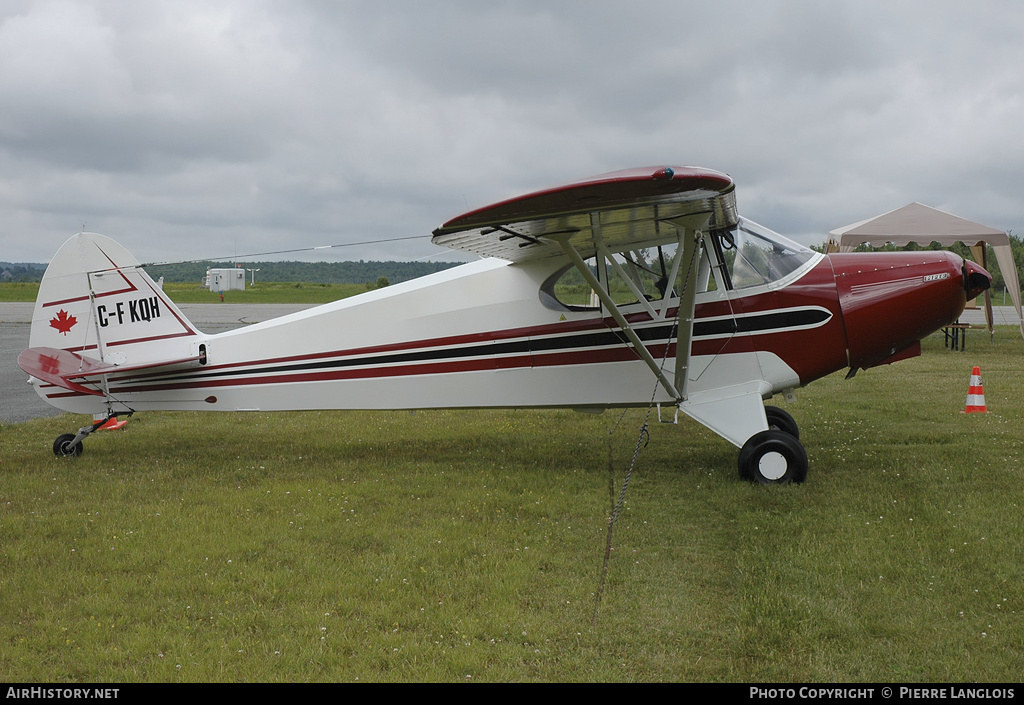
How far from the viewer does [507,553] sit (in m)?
5.07

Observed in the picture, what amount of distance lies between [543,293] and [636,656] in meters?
4.48

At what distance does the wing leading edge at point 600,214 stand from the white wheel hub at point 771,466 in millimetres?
2172

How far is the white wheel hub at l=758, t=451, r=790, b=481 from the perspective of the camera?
21.5 feet

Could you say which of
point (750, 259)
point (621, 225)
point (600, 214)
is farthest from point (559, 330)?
point (750, 259)

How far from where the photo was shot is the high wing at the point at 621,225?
5.36m

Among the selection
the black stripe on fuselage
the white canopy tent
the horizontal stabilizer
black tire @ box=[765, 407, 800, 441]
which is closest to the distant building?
the white canopy tent

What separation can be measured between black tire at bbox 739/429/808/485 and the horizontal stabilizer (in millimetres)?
5933

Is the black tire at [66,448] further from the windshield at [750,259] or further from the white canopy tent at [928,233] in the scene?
the white canopy tent at [928,233]

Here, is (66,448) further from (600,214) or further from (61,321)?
(600,214)

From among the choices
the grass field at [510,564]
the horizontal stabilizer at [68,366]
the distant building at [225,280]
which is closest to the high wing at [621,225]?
the grass field at [510,564]

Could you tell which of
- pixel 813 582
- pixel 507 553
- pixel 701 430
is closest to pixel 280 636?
pixel 507 553

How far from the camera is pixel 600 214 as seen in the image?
6172 millimetres

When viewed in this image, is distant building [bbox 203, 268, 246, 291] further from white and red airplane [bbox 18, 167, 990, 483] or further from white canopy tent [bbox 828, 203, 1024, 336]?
white and red airplane [bbox 18, 167, 990, 483]
